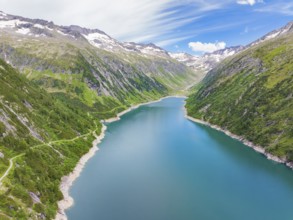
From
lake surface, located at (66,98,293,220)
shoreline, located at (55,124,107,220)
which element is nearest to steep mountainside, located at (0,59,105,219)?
shoreline, located at (55,124,107,220)

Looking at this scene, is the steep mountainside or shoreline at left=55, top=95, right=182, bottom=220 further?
shoreline at left=55, top=95, right=182, bottom=220

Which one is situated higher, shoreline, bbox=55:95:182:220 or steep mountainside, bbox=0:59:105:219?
steep mountainside, bbox=0:59:105:219

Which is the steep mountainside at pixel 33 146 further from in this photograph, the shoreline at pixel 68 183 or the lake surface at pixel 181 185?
the lake surface at pixel 181 185

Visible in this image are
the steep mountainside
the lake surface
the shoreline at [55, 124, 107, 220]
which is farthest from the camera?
the lake surface

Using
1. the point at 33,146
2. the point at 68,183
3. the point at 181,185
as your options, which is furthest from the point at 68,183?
the point at 181,185

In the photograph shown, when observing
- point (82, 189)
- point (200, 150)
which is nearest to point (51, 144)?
point (82, 189)

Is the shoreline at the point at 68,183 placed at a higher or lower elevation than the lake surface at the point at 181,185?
higher

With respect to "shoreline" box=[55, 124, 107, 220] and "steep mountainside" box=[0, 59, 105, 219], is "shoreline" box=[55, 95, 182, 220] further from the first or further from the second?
"steep mountainside" box=[0, 59, 105, 219]

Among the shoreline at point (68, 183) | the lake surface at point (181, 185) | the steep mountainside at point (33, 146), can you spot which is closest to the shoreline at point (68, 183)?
the shoreline at point (68, 183)

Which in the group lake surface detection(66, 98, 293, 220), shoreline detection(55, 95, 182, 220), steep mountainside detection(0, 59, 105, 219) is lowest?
lake surface detection(66, 98, 293, 220)
